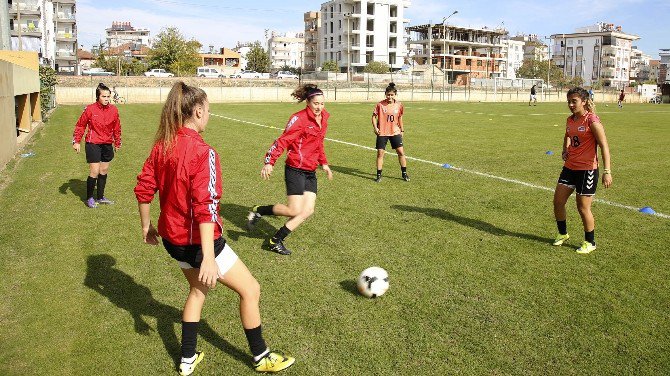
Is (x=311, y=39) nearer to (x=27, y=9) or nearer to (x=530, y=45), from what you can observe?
(x=27, y=9)

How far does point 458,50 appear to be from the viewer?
10425cm

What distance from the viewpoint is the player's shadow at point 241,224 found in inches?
285

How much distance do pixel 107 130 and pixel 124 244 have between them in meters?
2.77

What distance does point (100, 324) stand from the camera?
4.53 m

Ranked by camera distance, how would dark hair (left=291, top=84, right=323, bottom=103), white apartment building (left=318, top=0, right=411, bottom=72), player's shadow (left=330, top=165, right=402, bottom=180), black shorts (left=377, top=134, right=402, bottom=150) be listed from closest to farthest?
dark hair (left=291, top=84, right=323, bottom=103) → black shorts (left=377, top=134, right=402, bottom=150) → player's shadow (left=330, top=165, right=402, bottom=180) → white apartment building (left=318, top=0, right=411, bottom=72)

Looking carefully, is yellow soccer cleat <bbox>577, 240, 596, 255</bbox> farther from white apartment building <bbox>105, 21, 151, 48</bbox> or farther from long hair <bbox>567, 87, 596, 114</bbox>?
white apartment building <bbox>105, 21, 151, 48</bbox>

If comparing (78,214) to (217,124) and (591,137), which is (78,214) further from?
(217,124)

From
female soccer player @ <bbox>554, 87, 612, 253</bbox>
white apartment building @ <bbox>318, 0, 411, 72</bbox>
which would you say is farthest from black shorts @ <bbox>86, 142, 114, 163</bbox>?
white apartment building @ <bbox>318, 0, 411, 72</bbox>

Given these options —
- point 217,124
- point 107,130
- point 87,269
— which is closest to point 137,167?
point 107,130

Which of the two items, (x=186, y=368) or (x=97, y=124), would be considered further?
(x=97, y=124)

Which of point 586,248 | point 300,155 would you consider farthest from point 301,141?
point 586,248

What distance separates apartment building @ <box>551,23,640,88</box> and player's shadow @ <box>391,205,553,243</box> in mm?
137247

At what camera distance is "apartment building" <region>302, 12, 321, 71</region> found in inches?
4427

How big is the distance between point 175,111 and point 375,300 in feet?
8.89
